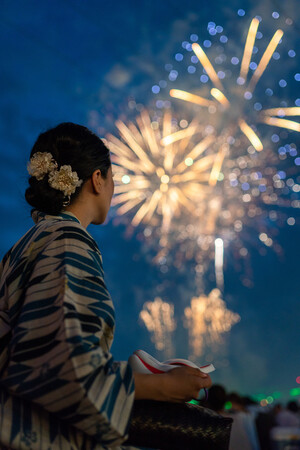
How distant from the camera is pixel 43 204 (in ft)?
6.72

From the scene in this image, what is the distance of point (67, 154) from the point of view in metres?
2.10

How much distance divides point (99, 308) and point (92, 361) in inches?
8.0

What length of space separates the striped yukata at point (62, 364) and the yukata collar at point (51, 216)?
1.03 ft

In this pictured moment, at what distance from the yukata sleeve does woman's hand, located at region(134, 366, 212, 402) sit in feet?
0.23

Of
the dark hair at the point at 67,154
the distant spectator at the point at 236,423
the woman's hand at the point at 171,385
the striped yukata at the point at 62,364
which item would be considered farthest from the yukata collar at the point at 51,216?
the distant spectator at the point at 236,423

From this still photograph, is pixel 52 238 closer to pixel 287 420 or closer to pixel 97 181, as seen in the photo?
pixel 97 181

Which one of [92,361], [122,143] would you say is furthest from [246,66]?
[92,361]

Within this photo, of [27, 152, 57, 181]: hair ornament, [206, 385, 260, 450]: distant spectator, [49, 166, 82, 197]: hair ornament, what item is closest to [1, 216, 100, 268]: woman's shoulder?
[49, 166, 82, 197]: hair ornament

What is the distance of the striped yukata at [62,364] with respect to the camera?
1385 mm

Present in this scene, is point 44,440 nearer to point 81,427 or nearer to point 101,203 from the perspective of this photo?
point 81,427

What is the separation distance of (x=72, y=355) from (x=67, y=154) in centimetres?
100

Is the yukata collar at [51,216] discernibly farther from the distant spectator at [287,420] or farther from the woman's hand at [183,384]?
the distant spectator at [287,420]

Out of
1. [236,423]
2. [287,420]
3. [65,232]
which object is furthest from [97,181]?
[287,420]

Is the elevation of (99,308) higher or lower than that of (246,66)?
lower
